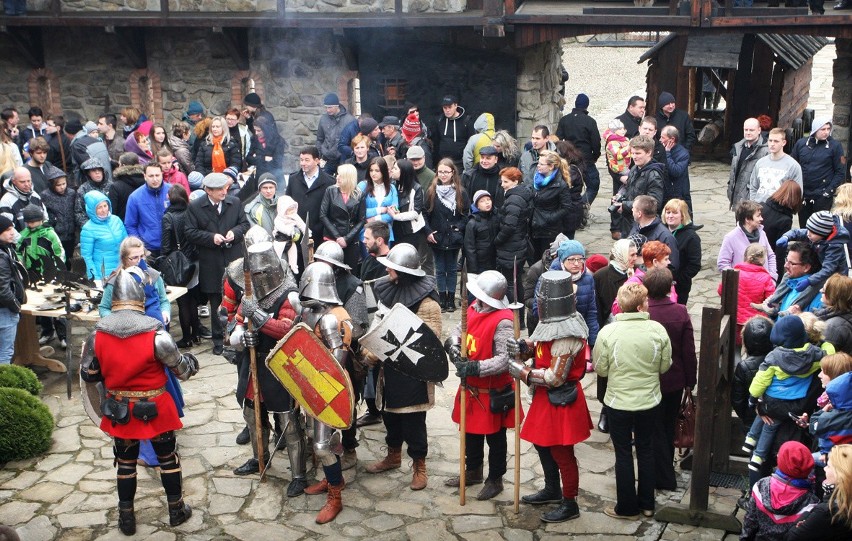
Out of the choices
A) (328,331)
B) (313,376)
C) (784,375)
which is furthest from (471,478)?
(784,375)

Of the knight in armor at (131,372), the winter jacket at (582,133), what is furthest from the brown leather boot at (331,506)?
the winter jacket at (582,133)

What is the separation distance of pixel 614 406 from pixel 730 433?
3.96 feet

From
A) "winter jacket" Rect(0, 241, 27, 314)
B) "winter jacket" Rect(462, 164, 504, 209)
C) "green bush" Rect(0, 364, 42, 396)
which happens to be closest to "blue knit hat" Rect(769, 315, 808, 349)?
"winter jacket" Rect(462, 164, 504, 209)

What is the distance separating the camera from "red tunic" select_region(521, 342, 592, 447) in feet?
21.3

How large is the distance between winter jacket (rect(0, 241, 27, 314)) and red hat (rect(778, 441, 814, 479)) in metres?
6.26

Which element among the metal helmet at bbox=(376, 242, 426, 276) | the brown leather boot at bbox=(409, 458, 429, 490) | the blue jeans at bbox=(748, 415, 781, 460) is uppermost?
the metal helmet at bbox=(376, 242, 426, 276)

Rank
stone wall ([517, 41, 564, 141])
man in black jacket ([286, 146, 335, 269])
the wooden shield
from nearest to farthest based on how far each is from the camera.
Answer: the wooden shield < man in black jacket ([286, 146, 335, 269]) < stone wall ([517, 41, 564, 141])

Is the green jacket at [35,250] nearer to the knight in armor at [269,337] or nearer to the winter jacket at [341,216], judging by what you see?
the winter jacket at [341,216]

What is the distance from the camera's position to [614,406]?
21.2 ft

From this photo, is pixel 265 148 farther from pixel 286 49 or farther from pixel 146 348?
pixel 146 348

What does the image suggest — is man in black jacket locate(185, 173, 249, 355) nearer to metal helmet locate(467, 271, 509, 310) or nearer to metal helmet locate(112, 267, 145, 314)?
metal helmet locate(112, 267, 145, 314)

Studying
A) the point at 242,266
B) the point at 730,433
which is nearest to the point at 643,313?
the point at 730,433

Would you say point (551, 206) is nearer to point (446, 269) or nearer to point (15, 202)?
point (446, 269)

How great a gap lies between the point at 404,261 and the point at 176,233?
3.79 meters
